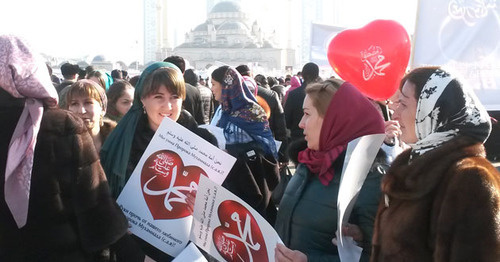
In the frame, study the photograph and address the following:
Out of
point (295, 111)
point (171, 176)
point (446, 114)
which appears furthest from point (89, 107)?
point (295, 111)

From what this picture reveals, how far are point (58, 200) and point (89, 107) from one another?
4.46 ft

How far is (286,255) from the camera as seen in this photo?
2.34 metres

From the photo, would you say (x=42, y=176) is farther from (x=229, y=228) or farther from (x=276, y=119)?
(x=276, y=119)

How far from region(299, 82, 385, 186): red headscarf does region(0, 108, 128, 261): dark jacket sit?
2.93 ft

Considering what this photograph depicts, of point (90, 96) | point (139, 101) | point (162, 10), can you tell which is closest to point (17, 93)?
point (139, 101)

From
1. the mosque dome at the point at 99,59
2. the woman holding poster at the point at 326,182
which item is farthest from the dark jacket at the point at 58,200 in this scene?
the mosque dome at the point at 99,59

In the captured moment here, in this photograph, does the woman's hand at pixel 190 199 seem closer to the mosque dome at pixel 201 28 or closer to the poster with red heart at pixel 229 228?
the poster with red heart at pixel 229 228

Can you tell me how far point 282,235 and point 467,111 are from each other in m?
0.96

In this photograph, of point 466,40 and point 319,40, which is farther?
point 319,40

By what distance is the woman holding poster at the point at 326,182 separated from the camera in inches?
94.4

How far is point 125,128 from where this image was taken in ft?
10.3

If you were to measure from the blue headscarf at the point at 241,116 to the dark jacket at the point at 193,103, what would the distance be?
2249 mm

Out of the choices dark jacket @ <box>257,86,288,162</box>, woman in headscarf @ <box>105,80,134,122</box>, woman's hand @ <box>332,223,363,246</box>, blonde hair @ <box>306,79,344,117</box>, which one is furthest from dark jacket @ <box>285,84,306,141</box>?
woman's hand @ <box>332,223,363,246</box>

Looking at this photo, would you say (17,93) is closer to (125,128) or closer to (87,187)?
(87,187)
